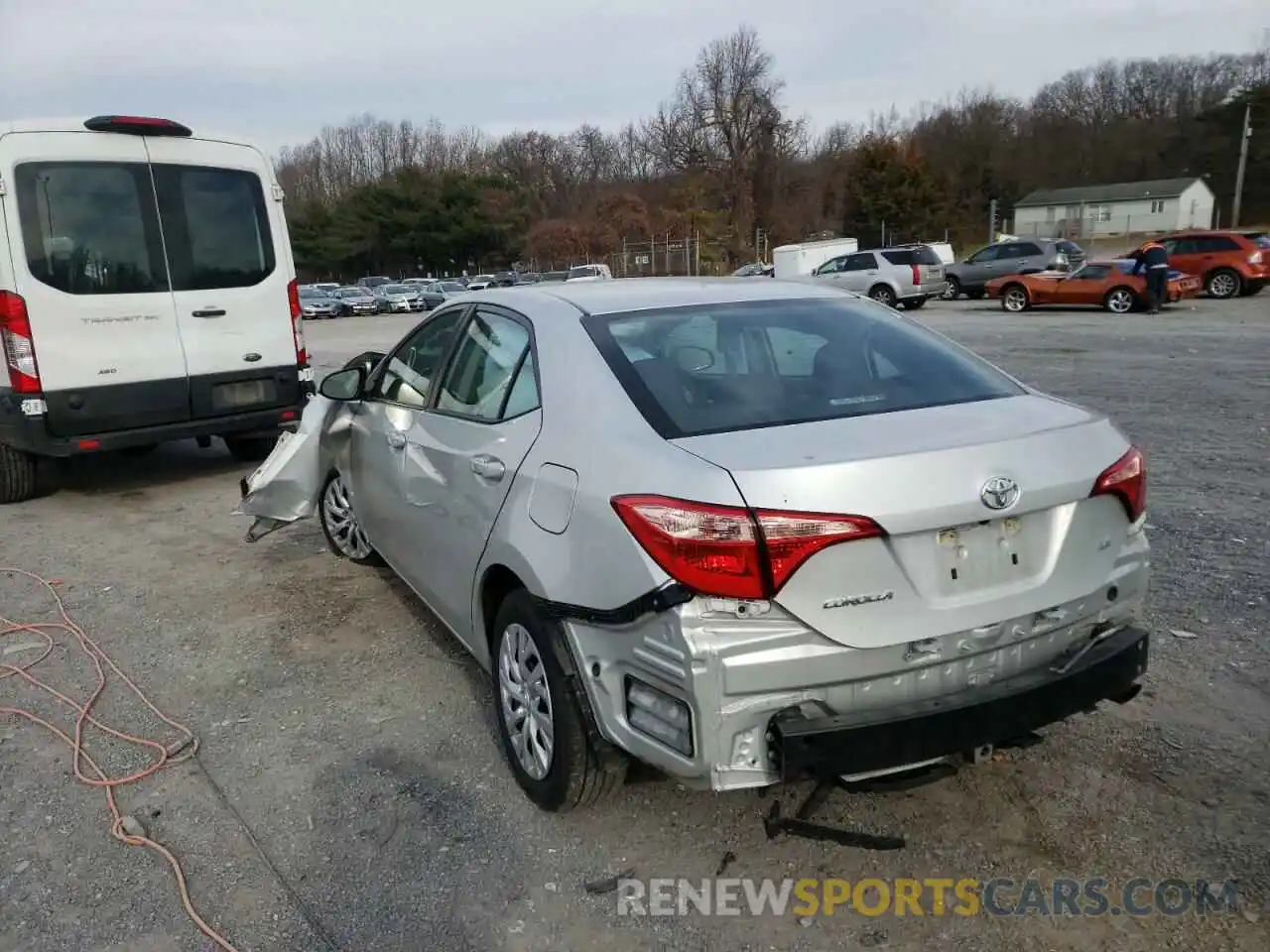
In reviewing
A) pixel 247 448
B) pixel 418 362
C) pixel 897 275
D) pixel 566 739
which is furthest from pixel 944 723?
pixel 897 275

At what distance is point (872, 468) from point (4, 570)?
5.74m

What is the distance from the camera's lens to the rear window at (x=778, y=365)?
2.80 m

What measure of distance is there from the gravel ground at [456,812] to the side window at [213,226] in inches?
122

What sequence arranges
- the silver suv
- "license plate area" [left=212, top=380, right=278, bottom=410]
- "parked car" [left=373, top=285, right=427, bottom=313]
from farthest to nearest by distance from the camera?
"parked car" [left=373, top=285, right=427, bottom=313], the silver suv, "license plate area" [left=212, top=380, right=278, bottom=410]

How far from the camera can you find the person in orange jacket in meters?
20.7

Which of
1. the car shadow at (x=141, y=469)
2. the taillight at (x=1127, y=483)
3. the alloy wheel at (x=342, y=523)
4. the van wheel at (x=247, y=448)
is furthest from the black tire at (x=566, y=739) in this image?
the van wheel at (x=247, y=448)

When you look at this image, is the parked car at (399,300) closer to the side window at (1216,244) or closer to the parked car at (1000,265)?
the parked car at (1000,265)

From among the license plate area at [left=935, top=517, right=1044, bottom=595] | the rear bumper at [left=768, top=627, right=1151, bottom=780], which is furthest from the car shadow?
the license plate area at [left=935, top=517, right=1044, bottom=595]

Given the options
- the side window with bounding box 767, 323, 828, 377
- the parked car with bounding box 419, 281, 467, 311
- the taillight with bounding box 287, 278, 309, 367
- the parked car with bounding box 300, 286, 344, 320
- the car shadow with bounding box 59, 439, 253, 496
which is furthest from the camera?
the parked car with bounding box 419, 281, 467, 311

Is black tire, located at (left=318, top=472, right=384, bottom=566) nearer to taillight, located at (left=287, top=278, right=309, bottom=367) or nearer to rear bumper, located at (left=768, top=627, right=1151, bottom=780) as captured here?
taillight, located at (left=287, top=278, right=309, bottom=367)

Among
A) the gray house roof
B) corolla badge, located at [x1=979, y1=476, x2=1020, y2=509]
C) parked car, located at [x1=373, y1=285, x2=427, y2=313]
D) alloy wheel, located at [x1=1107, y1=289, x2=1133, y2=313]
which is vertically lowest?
parked car, located at [x1=373, y1=285, x2=427, y2=313]

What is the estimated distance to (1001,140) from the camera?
79.2 m

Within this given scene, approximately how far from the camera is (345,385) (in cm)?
476

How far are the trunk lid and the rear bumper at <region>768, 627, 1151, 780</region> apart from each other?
194 mm
